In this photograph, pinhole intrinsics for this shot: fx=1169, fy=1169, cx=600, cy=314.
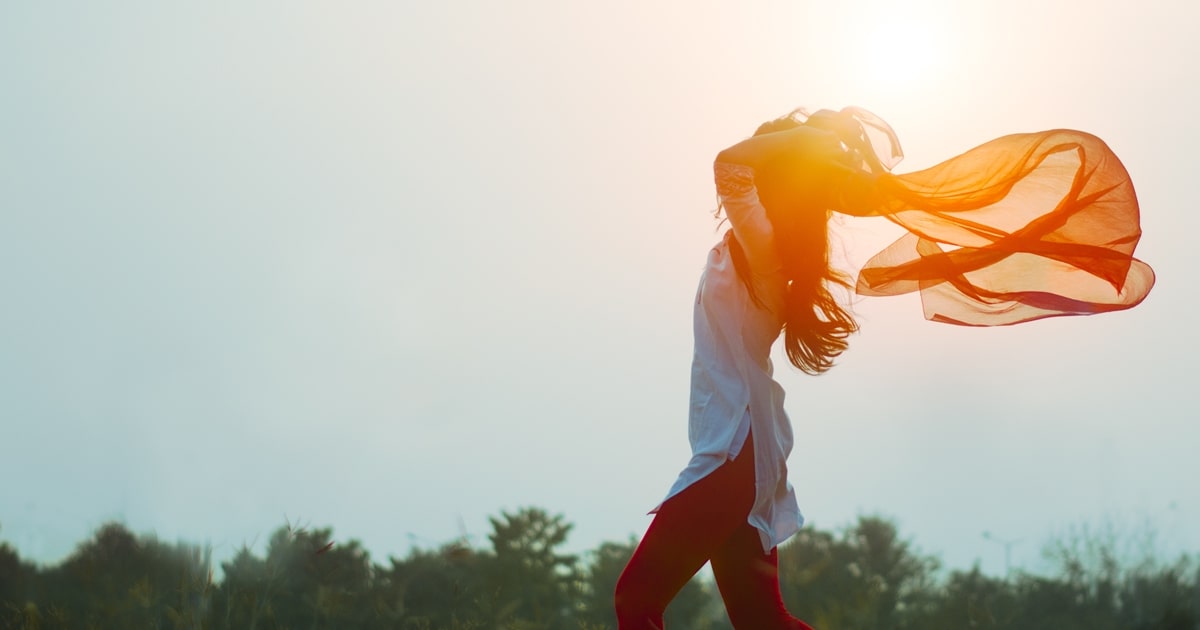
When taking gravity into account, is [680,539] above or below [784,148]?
below

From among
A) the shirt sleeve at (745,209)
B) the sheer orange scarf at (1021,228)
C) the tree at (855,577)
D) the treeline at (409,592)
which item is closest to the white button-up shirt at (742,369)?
the shirt sleeve at (745,209)

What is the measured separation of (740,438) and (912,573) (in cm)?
697

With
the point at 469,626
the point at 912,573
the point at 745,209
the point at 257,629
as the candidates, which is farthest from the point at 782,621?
the point at 912,573

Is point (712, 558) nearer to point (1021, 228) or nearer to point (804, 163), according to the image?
point (804, 163)

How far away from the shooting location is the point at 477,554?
6.41 meters

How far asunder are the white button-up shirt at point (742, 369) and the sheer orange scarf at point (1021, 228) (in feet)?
2.21

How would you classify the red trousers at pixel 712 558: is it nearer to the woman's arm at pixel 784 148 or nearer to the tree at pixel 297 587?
the woman's arm at pixel 784 148

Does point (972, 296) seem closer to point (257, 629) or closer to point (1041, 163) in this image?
point (1041, 163)

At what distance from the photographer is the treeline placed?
538cm

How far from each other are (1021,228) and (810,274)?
0.99 meters

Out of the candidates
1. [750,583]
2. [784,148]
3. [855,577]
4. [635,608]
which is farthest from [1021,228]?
[855,577]

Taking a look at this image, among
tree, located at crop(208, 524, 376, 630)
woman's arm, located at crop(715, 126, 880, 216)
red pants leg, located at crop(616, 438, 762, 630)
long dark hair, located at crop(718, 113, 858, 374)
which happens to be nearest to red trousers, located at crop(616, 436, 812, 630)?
red pants leg, located at crop(616, 438, 762, 630)

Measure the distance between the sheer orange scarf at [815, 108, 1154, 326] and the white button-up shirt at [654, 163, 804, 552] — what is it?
2.21 feet

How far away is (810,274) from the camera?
3793mm
